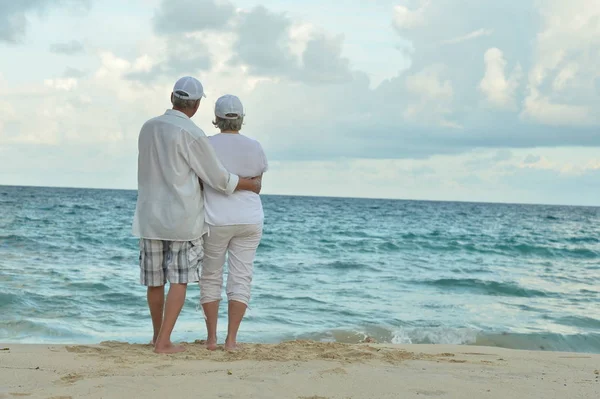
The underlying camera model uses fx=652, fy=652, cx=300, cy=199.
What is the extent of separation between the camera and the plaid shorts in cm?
421

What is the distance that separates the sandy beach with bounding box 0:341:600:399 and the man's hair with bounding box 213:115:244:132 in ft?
4.93

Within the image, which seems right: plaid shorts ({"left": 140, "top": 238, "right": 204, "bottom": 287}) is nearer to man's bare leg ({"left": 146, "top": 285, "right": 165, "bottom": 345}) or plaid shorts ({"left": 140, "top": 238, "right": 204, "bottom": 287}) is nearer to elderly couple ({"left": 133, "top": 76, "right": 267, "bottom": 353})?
elderly couple ({"left": 133, "top": 76, "right": 267, "bottom": 353})

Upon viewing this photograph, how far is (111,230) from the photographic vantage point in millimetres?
19750

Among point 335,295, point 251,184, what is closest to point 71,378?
point 251,184

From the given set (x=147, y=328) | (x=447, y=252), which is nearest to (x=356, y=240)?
(x=447, y=252)

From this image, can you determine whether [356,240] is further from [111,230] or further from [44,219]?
[44,219]

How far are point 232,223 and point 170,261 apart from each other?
47 cm

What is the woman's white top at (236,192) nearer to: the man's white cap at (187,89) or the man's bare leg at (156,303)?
the man's white cap at (187,89)

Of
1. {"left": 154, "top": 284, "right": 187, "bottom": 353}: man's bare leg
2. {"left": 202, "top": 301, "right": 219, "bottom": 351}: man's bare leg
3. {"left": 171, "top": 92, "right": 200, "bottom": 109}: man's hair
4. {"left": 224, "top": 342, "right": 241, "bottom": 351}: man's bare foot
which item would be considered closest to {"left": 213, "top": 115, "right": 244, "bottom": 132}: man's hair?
{"left": 171, "top": 92, "right": 200, "bottom": 109}: man's hair

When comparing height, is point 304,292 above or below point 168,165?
below

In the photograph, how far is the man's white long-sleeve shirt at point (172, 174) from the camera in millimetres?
4098

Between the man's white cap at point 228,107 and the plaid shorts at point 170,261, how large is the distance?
0.85 meters

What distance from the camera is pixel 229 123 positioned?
173 inches

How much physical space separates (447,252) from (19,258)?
11.6 m
